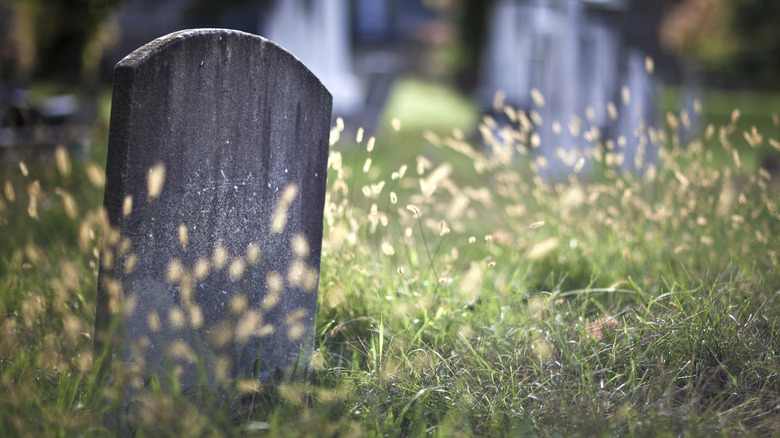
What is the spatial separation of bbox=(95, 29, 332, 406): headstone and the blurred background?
1.78 metres

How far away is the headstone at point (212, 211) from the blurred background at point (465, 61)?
1784 mm

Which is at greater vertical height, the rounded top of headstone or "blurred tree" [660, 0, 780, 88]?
the rounded top of headstone

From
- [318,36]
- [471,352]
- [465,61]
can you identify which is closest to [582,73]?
[318,36]

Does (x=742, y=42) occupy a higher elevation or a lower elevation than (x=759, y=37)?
lower

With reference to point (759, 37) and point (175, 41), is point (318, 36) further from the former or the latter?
point (759, 37)

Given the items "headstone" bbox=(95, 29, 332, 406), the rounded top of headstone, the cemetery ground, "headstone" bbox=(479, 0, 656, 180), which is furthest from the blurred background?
the rounded top of headstone

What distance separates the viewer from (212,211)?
236 centimetres

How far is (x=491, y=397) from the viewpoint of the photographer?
2.31 meters

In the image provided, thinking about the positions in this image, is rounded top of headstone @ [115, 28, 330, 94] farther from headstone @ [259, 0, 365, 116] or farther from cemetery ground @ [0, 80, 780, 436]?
headstone @ [259, 0, 365, 116]

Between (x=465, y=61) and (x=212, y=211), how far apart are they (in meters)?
16.9

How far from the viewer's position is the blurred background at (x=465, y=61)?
765cm

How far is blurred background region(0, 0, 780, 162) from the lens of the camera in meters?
7.65

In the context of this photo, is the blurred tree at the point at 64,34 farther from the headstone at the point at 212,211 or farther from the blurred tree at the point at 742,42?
the blurred tree at the point at 742,42

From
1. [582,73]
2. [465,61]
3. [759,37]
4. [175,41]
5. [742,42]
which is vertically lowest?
[465,61]
